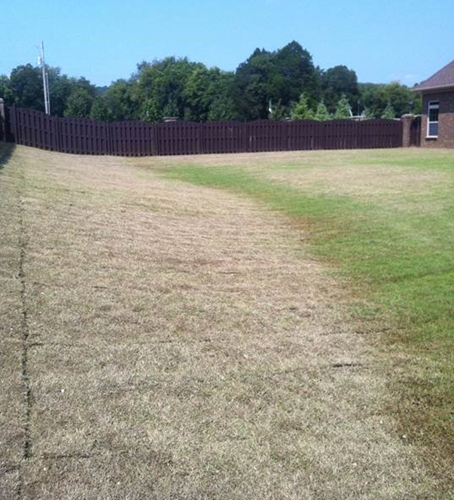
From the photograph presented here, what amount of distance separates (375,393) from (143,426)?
5.56 feet

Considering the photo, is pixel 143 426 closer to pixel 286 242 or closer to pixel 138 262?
pixel 138 262

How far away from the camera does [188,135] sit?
1244 inches

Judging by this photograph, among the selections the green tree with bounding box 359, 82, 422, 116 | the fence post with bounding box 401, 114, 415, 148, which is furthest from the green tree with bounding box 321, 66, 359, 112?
the fence post with bounding box 401, 114, 415, 148

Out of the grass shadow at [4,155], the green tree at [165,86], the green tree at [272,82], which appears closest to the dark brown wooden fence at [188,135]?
the grass shadow at [4,155]

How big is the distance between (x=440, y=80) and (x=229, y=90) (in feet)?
202

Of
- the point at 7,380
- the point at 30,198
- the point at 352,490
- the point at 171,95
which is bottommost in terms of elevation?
the point at 352,490

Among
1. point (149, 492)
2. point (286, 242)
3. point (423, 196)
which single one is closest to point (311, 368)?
point (149, 492)

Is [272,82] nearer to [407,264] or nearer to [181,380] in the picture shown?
[407,264]

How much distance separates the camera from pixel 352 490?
338 centimetres

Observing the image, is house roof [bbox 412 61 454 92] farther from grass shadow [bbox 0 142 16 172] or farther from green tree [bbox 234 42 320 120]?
green tree [bbox 234 42 320 120]

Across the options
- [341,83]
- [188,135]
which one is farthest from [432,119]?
[341,83]

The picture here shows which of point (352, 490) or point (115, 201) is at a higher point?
point (115, 201)

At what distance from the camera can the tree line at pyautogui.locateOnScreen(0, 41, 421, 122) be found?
3472 inches

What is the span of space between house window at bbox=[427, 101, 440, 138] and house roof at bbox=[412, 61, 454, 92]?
104 cm
